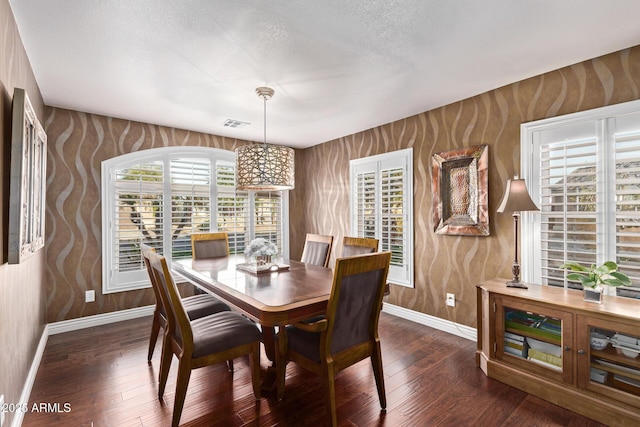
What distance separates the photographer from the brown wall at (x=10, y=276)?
1.61 m

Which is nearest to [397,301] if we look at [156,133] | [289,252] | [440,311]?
[440,311]

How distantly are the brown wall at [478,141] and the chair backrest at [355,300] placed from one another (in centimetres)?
156

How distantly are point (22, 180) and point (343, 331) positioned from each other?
2.02m

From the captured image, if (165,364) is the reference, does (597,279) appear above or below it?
above

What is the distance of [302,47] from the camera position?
2.13m

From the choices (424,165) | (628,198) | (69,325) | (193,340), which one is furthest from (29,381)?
(628,198)

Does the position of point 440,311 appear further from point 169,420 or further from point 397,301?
point 169,420

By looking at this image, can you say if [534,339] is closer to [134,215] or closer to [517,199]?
[517,199]

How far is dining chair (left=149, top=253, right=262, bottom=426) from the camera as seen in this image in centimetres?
179

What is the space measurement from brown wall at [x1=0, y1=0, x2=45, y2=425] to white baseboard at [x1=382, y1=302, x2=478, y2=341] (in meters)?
3.38

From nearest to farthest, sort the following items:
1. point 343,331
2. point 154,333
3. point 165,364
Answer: point 343,331 < point 165,364 < point 154,333

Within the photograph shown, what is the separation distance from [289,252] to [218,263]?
85.0 inches

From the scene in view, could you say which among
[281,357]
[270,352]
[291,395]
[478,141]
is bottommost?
[291,395]

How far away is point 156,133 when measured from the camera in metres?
3.90
